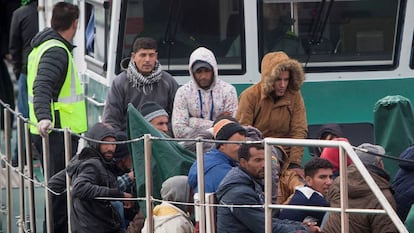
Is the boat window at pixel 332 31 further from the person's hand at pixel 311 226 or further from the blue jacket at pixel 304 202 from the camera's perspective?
the person's hand at pixel 311 226

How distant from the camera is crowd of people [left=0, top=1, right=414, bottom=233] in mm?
6871

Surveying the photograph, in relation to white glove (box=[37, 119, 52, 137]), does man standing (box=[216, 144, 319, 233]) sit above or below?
below

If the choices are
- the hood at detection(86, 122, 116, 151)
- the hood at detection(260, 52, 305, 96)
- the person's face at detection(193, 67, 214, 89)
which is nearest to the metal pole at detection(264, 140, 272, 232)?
the hood at detection(86, 122, 116, 151)

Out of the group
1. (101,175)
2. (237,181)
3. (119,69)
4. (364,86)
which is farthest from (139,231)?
(364,86)

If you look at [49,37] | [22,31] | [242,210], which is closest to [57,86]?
[49,37]

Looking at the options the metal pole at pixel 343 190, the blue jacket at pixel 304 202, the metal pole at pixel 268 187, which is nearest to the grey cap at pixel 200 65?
the blue jacket at pixel 304 202

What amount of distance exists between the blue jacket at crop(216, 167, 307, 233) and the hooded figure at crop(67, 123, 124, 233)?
3.85 ft

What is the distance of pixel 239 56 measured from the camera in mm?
9930

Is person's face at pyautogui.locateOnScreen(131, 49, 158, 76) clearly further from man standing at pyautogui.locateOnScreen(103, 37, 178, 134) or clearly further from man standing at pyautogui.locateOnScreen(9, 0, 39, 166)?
man standing at pyautogui.locateOnScreen(9, 0, 39, 166)

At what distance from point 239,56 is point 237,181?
3214 mm

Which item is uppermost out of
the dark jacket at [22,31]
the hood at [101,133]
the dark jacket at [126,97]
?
the dark jacket at [22,31]

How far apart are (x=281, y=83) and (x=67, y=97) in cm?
164

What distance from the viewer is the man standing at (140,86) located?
8.93 m

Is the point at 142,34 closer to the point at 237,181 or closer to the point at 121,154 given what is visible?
the point at 121,154
